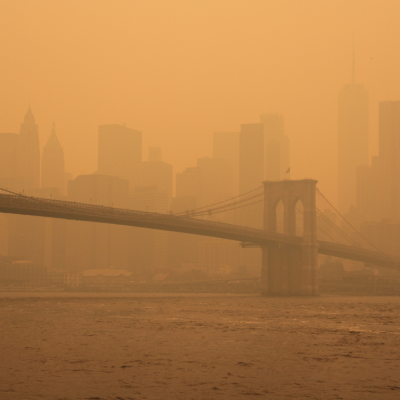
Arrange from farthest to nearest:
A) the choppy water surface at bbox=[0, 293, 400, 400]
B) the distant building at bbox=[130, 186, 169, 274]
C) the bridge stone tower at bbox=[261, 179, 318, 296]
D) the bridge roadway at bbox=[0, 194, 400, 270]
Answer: the distant building at bbox=[130, 186, 169, 274] → the bridge stone tower at bbox=[261, 179, 318, 296] → the bridge roadway at bbox=[0, 194, 400, 270] → the choppy water surface at bbox=[0, 293, 400, 400]

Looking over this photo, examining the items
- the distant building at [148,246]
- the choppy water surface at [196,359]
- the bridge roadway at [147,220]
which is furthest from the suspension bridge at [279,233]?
the distant building at [148,246]

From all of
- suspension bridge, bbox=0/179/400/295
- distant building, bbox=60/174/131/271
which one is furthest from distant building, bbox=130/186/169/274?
suspension bridge, bbox=0/179/400/295

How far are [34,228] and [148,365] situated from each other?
592ft

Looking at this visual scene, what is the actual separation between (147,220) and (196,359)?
35.5 metres

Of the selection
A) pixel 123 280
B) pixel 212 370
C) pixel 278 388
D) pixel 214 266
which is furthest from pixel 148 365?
pixel 214 266

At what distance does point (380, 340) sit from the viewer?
906 inches

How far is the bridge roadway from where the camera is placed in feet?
149

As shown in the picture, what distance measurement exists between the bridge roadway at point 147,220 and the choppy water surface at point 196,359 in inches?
631

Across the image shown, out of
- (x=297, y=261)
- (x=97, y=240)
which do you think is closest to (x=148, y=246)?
(x=97, y=240)

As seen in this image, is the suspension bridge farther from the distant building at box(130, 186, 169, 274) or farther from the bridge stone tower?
the distant building at box(130, 186, 169, 274)

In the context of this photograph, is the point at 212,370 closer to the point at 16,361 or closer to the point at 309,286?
the point at 16,361

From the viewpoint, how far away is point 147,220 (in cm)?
5331

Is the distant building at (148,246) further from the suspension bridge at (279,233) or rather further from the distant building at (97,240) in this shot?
the suspension bridge at (279,233)

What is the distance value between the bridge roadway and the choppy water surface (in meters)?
16.0
